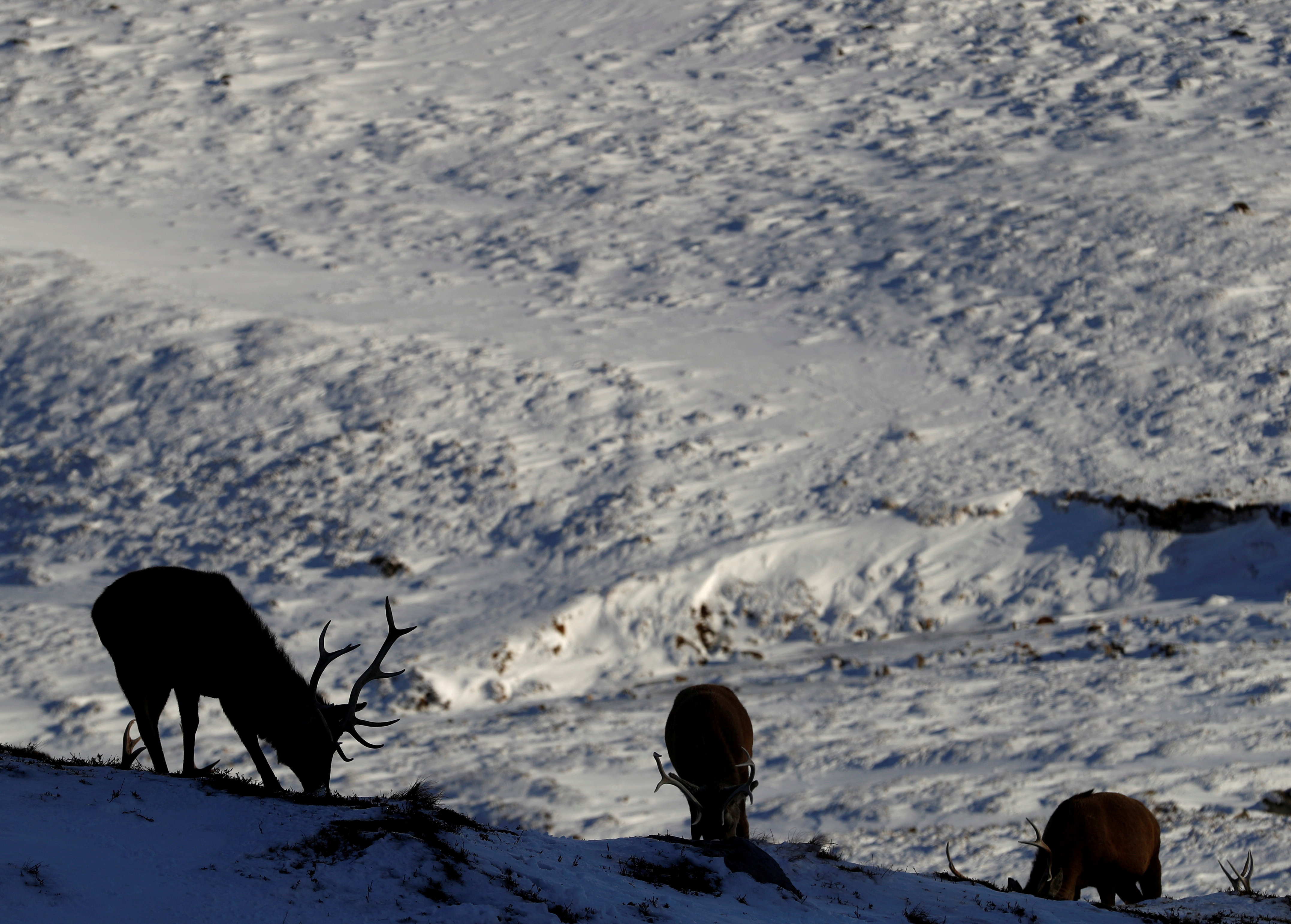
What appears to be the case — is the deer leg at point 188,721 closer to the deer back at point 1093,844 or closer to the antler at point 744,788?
the antler at point 744,788

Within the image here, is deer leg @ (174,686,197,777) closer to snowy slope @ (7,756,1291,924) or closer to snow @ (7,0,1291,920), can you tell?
snowy slope @ (7,756,1291,924)

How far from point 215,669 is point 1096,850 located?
6325mm

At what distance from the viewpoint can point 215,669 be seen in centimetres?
663

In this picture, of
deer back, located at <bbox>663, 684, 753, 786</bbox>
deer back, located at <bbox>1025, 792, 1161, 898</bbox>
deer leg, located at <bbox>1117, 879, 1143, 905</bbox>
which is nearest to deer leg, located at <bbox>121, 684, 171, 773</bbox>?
deer back, located at <bbox>663, 684, 753, 786</bbox>

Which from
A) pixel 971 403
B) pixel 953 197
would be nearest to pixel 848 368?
pixel 971 403

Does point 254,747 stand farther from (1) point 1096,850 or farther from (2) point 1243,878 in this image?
(2) point 1243,878

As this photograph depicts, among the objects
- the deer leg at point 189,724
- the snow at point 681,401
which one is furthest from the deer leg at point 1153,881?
the deer leg at point 189,724

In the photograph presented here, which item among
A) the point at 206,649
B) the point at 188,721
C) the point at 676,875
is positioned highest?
the point at 206,649

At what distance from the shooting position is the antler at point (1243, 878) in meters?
7.97

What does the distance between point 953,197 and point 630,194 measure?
614 centimetres

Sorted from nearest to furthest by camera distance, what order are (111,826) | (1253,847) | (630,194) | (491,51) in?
(111,826), (1253,847), (630,194), (491,51)

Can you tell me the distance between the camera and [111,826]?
5566 millimetres

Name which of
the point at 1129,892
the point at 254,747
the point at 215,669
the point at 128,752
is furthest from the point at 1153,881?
the point at 128,752

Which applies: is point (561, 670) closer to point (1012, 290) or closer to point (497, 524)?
point (497, 524)
